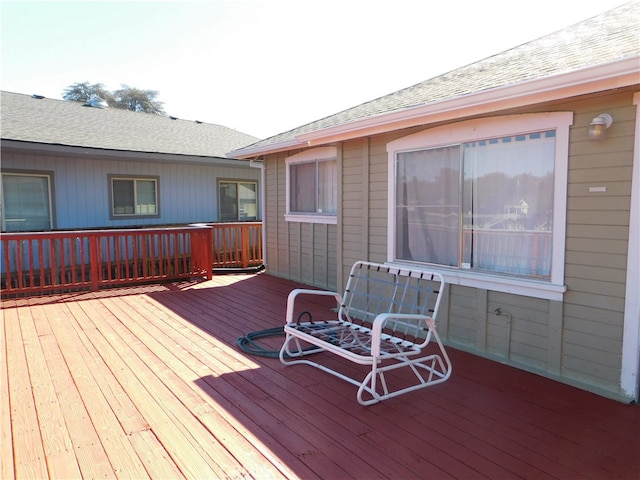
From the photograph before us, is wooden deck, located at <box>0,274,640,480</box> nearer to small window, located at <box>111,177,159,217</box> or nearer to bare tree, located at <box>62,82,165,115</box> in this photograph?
small window, located at <box>111,177,159,217</box>

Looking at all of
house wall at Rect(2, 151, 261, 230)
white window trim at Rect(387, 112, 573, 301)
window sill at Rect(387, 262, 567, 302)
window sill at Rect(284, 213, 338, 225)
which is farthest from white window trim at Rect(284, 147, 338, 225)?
house wall at Rect(2, 151, 261, 230)

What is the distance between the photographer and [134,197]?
876 centimetres

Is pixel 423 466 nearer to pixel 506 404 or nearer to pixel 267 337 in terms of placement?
pixel 506 404

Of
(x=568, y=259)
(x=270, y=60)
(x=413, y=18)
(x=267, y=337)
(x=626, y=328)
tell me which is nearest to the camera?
(x=626, y=328)

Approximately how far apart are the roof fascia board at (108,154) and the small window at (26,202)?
1.96 feet

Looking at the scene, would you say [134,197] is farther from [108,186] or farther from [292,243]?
[292,243]

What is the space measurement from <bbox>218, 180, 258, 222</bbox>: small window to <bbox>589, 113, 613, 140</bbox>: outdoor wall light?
8.36m

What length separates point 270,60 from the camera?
10727mm

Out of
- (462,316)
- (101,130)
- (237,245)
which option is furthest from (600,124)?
(101,130)

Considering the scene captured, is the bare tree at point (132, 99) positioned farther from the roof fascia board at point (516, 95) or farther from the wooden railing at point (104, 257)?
the roof fascia board at point (516, 95)

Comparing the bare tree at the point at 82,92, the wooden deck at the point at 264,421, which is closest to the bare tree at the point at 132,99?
the bare tree at the point at 82,92

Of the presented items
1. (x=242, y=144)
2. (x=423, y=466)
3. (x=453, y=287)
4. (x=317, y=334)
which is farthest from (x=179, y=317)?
(x=242, y=144)

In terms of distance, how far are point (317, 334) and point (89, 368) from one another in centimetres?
184

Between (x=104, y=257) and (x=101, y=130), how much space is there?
273 centimetres
